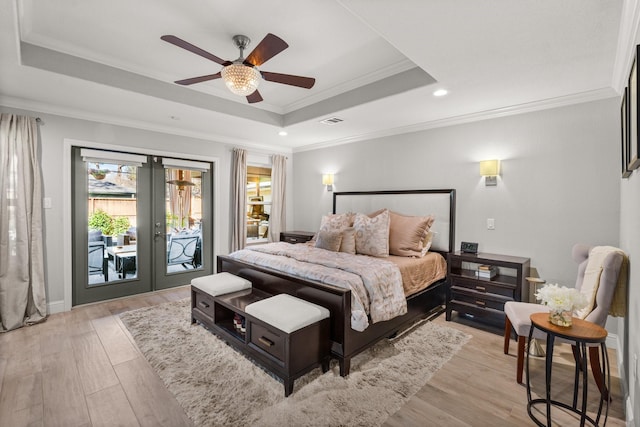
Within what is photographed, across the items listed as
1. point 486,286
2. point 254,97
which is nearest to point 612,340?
point 486,286

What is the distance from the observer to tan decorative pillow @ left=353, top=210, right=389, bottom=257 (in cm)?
372

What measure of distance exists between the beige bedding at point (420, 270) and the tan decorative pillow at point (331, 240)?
657mm

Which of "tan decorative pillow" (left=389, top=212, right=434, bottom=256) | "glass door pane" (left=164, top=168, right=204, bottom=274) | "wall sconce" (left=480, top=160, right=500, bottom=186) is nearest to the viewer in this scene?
"wall sconce" (left=480, top=160, right=500, bottom=186)

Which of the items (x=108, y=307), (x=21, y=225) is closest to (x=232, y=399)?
(x=108, y=307)

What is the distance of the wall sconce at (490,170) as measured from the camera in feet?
11.6

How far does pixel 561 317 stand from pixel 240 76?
9.06 feet

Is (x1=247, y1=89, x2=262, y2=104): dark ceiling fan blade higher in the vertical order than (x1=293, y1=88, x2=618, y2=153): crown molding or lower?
lower

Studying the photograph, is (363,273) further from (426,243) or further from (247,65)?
(247,65)

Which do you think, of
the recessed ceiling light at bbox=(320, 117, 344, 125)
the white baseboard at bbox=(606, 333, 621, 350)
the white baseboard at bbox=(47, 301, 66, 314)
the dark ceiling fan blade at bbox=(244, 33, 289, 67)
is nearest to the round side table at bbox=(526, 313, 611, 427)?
the white baseboard at bbox=(606, 333, 621, 350)

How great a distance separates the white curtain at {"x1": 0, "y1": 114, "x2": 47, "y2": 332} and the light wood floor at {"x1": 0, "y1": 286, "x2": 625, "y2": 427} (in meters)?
0.34

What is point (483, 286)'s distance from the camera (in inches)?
131

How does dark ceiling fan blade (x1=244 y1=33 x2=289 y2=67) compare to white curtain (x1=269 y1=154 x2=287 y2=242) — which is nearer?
dark ceiling fan blade (x1=244 y1=33 x2=289 y2=67)

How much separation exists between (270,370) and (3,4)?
2894mm

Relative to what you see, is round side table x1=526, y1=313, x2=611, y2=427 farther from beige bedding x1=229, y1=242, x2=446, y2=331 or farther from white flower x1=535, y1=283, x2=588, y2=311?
beige bedding x1=229, y1=242, x2=446, y2=331
